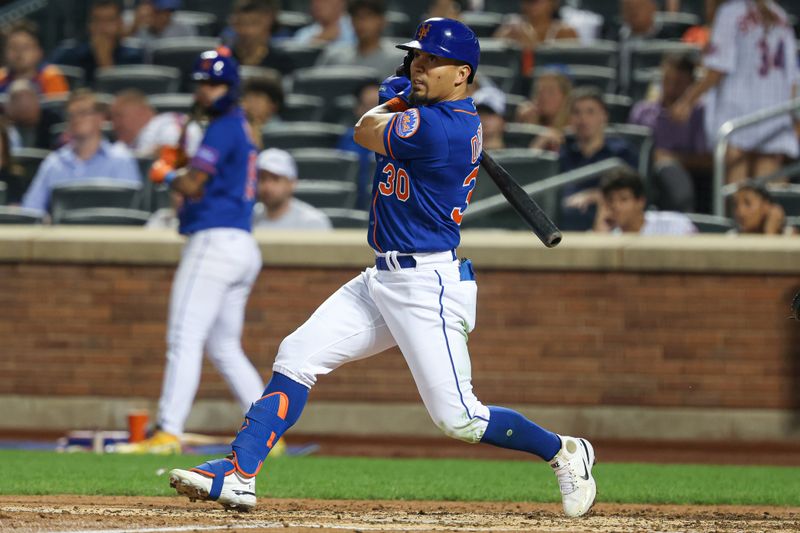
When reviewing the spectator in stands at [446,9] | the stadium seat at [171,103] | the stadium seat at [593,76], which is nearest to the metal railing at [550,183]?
the stadium seat at [593,76]

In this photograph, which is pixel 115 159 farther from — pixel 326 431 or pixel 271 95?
pixel 326 431

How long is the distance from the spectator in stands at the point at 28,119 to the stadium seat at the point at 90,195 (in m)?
1.88

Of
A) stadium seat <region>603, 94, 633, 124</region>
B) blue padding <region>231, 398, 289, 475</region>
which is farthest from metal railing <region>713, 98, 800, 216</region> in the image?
blue padding <region>231, 398, 289, 475</region>

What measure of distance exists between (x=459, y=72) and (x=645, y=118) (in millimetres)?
6321

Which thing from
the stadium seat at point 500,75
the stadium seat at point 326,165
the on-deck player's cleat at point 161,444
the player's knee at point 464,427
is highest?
the stadium seat at point 500,75

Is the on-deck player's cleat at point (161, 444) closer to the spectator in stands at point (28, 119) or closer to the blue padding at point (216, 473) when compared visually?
the blue padding at point (216, 473)

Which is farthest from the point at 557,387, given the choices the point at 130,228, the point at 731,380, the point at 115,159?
the point at 115,159

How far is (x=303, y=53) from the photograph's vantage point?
13.2 m

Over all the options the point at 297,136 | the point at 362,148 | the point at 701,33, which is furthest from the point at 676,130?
the point at 297,136

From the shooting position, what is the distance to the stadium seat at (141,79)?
13.1 metres

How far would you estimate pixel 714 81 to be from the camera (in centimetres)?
1091

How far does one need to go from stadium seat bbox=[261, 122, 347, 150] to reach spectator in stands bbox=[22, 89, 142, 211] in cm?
109

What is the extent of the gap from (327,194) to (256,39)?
2.51 metres

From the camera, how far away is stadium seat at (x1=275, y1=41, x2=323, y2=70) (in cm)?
1318
